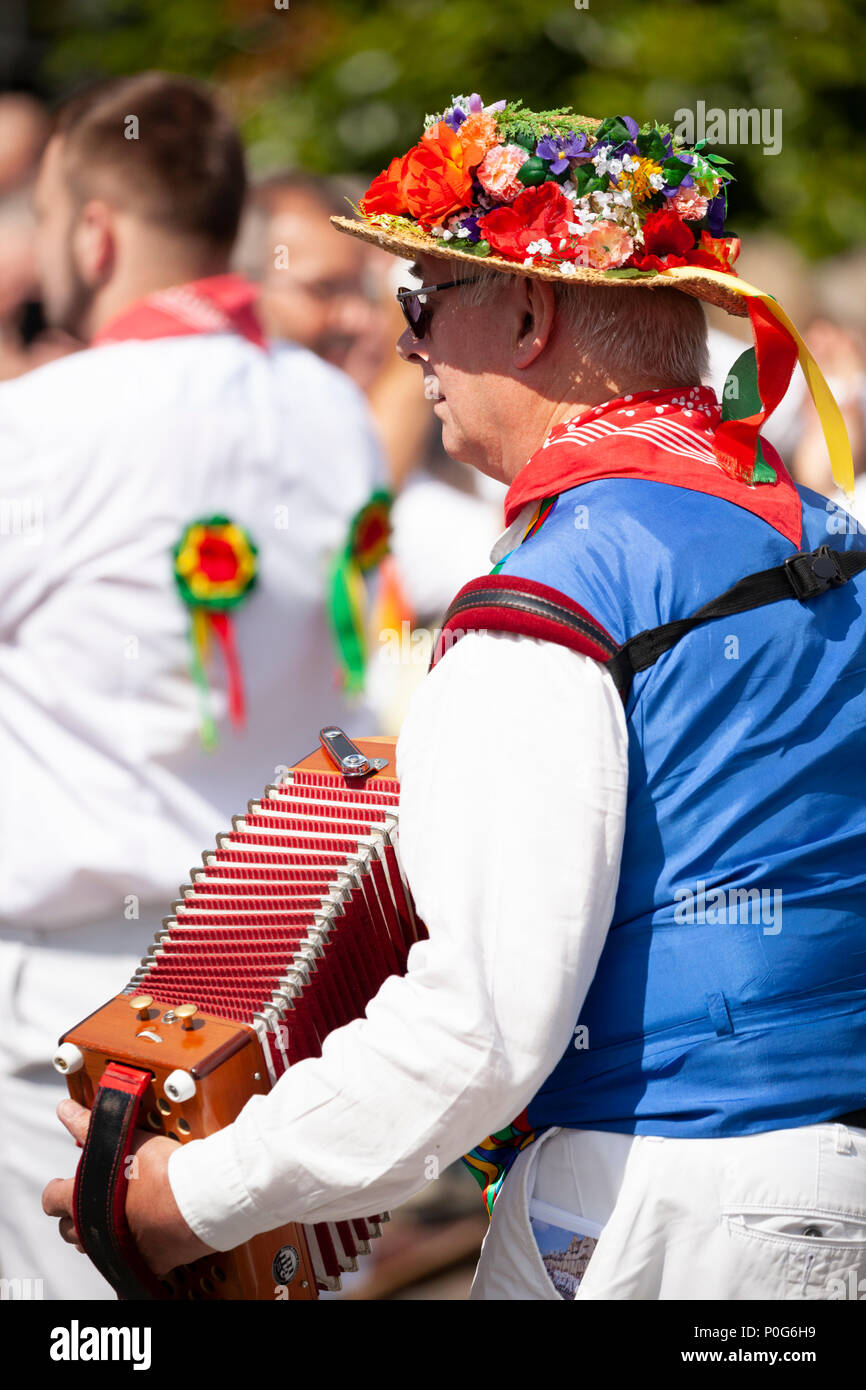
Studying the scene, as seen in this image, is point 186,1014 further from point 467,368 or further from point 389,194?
point 389,194

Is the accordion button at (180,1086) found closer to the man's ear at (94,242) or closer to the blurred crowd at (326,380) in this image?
the blurred crowd at (326,380)

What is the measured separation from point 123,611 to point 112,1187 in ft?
6.54

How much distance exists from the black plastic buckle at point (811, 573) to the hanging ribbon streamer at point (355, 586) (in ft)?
7.67

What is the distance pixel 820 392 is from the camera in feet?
6.17

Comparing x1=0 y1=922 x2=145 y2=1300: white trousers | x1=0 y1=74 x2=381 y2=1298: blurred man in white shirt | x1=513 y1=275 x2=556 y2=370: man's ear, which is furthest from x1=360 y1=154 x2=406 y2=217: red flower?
x1=0 y1=922 x2=145 y2=1300: white trousers

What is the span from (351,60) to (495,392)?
13.9 ft

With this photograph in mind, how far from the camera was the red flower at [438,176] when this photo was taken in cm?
183

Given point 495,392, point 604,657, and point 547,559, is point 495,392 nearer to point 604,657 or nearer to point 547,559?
point 547,559

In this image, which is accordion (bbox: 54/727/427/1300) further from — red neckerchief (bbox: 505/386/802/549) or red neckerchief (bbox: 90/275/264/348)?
red neckerchief (bbox: 90/275/264/348)

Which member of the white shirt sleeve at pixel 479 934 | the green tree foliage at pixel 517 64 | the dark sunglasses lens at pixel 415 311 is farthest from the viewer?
the green tree foliage at pixel 517 64

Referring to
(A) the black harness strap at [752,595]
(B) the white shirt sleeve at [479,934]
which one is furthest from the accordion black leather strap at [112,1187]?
(A) the black harness strap at [752,595]

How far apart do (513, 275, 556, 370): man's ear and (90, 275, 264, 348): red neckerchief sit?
203 cm

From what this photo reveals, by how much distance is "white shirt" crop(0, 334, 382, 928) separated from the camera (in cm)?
340
